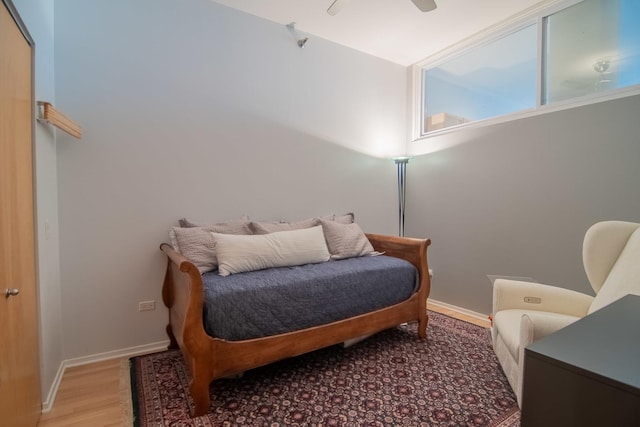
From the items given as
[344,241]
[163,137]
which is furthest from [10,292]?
[344,241]

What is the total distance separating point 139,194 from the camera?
229 cm

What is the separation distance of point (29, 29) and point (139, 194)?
110 centimetres

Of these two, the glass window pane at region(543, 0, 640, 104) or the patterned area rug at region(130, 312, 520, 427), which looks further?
the glass window pane at region(543, 0, 640, 104)

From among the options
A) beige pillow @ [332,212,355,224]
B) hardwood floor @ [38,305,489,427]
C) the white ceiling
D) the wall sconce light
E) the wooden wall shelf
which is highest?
the white ceiling

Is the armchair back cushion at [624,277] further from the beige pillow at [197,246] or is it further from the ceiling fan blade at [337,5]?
the beige pillow at [197,246]

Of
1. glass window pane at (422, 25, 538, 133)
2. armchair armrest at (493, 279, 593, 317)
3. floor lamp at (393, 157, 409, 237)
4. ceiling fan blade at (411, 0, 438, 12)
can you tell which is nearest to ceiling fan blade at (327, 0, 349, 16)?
ceiling fan blade at (411, 0, 438, 12)

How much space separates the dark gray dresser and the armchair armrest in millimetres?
1206

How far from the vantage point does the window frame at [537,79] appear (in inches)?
94.3

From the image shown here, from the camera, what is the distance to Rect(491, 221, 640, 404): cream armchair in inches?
55.8

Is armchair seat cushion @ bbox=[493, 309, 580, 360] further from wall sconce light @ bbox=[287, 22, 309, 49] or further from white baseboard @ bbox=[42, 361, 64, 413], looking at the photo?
wall sconce light @ bbox=[287, 22, 309, 49]

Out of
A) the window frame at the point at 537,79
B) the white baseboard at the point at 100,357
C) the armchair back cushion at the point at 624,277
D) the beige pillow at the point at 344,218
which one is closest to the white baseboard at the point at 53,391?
the white baseboard at the point at 100,357

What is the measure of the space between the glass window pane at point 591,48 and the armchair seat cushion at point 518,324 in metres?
1.84

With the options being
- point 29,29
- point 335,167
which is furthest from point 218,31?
point 335,167

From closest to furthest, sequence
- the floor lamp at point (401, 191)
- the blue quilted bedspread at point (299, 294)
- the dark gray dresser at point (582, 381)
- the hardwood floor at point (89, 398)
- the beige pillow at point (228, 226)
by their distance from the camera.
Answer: the dark gray dresser at point (582, 381), the hardwood floor at point (89, 398), the blue quilted bedspread at point (299, 294), the beige pillow at point (228, 226), the floor lamp at point (401, 191)
